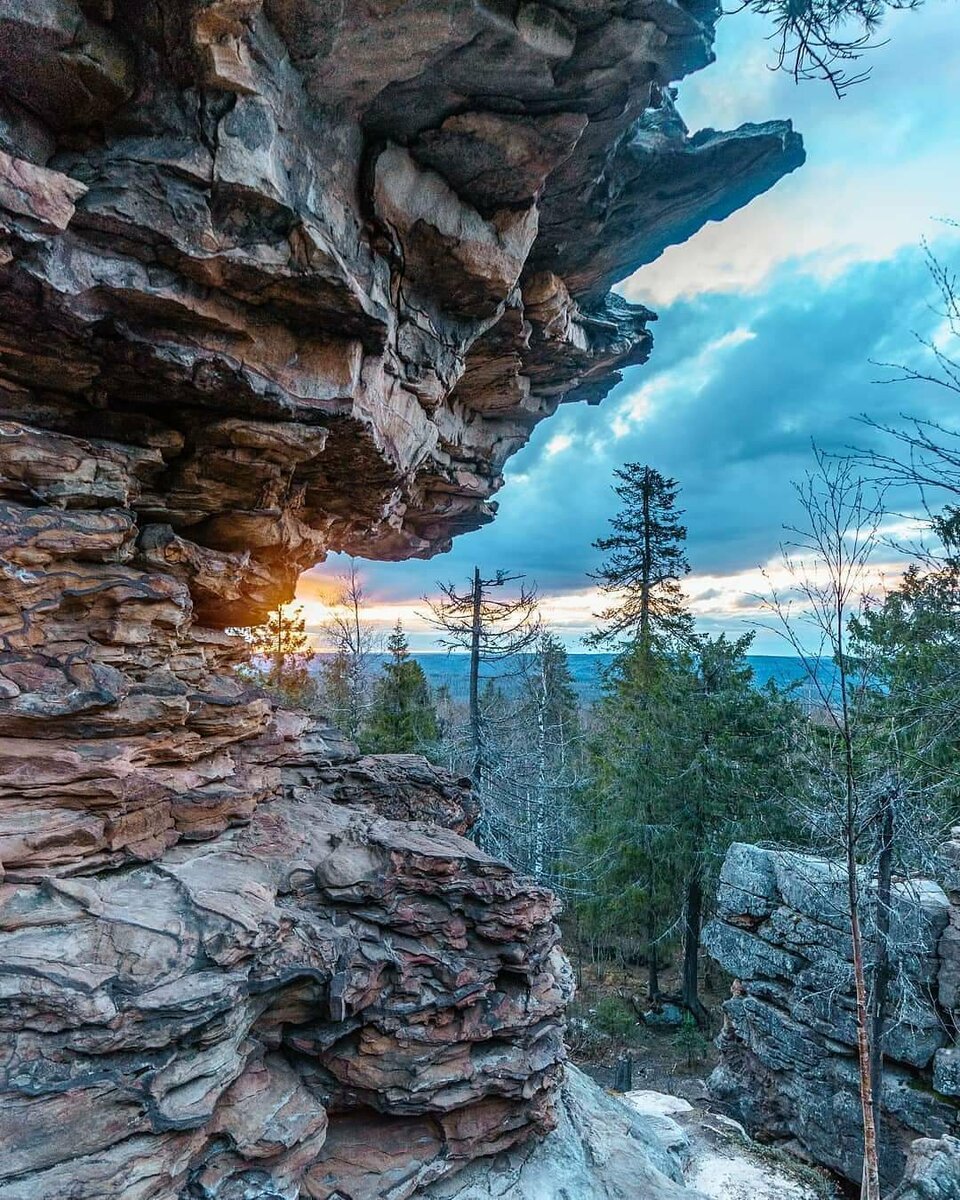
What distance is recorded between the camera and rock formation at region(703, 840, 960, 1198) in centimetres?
946

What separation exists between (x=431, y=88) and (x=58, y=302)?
3930 millimetres

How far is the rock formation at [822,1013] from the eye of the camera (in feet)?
31.0

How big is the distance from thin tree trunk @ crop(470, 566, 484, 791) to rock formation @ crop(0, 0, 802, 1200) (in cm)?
800

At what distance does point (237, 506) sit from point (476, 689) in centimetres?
1044

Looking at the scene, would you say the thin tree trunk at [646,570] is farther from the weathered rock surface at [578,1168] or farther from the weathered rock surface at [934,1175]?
the weathered rock surface at [578,1168]

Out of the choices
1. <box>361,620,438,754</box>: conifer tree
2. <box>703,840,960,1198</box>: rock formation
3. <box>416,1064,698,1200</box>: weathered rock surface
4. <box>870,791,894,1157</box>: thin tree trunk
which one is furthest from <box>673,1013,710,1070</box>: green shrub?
<box>361,620,438,754</box>: conifer tree

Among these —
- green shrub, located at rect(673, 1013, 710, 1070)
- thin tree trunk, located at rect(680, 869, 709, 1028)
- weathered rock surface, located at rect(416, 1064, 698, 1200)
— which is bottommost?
green shrub, located at rect(673, 1013, 710, 1070)

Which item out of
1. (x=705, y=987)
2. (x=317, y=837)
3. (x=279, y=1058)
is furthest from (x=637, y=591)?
(x=279, y=1058)

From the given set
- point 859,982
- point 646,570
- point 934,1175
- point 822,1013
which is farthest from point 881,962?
point 646,570

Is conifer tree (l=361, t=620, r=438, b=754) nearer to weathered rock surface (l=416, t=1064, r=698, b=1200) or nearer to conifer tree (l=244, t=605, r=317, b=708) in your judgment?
conifer tree (l=244, t=605, r=317, b=708)

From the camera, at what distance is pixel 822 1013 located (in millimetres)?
10578

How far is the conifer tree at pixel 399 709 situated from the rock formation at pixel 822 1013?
995 centimetres

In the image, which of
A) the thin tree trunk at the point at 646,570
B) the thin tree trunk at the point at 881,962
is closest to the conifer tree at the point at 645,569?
the thin tree trunk at the point at 646,570

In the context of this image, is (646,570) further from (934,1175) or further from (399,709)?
(934,1175)
